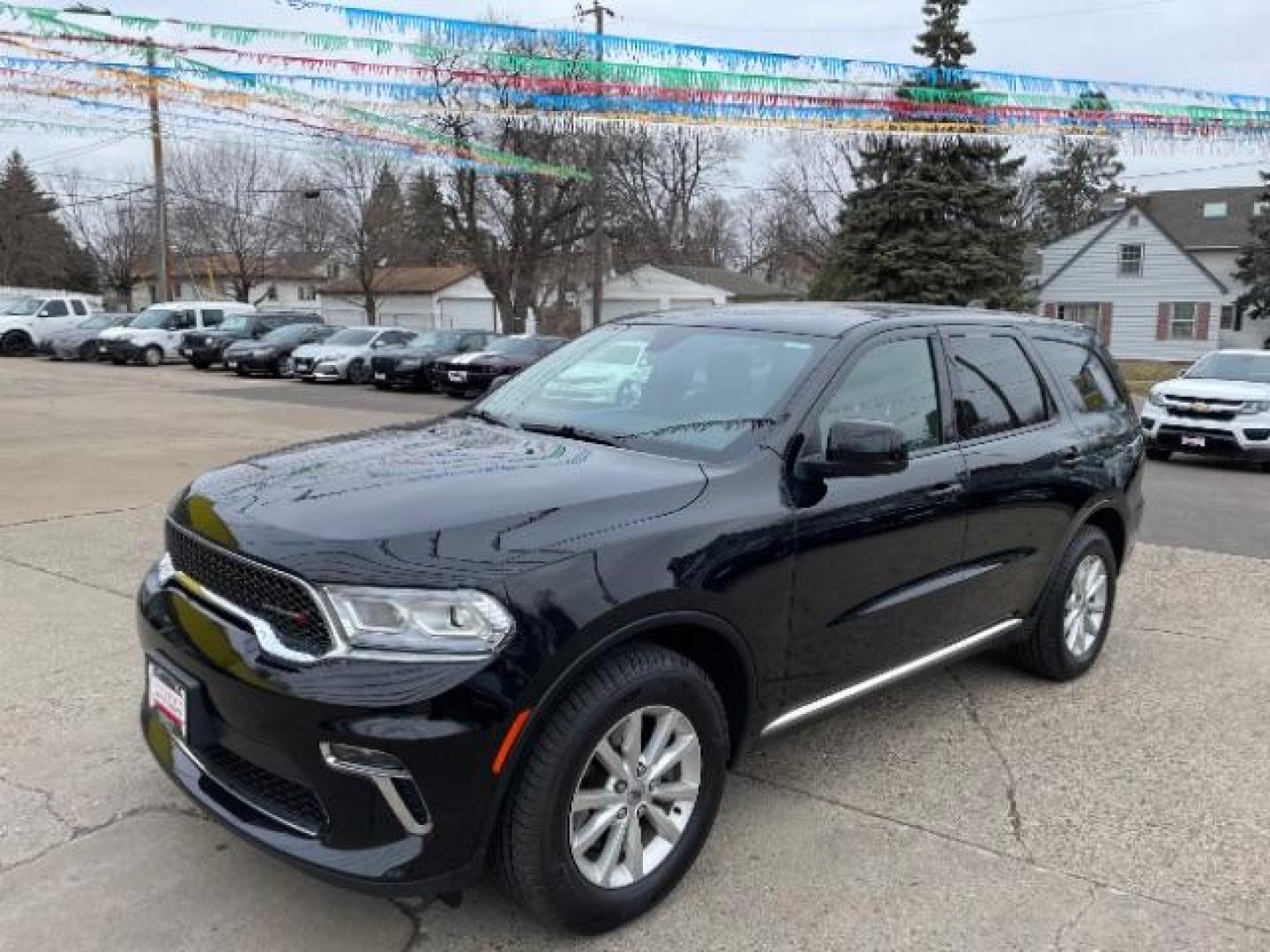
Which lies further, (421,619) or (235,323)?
(235,323)

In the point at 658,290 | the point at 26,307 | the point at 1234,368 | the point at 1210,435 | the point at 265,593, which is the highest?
the point at 658,290

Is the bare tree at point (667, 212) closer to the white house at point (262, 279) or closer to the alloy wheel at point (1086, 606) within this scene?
the white house at point (262, 279)

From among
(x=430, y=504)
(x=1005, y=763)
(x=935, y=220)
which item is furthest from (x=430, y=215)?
(x=430, y=504)

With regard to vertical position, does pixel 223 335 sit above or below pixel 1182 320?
below

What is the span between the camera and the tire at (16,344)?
33.2 meters

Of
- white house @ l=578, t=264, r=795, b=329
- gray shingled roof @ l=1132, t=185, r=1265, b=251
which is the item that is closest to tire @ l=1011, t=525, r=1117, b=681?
gray shingled roof @ l=1132, t=185, r=1265, b=251

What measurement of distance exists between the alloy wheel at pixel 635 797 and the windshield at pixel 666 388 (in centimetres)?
91

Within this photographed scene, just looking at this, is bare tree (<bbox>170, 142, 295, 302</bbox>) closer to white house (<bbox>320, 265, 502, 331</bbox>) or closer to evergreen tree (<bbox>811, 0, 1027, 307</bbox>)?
white house (<bbox>320, 265, 502, 331</bbox>)

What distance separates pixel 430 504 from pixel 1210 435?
12.8 m

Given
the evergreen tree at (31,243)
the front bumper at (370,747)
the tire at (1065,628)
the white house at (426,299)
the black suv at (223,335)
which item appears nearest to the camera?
the front bumper at (370,747)

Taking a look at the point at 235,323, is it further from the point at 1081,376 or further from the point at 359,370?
the point at 1081,376

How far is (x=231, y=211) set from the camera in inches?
2199

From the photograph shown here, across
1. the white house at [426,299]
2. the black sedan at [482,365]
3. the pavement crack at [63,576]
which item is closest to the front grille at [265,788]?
the pavement crack at [63,576]

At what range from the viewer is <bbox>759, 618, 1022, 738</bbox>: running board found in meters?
3.40
